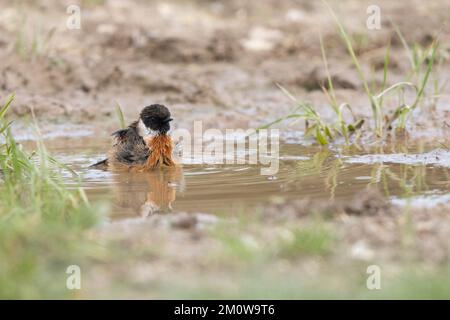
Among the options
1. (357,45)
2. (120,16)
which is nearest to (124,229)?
(357,45)

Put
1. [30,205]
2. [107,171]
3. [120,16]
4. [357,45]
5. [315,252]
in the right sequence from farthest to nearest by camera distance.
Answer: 1. [120,16]
2. [357,45]
3. [107,171]
4. [30,205]
5. [315,252]

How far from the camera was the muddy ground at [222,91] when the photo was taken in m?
4.75

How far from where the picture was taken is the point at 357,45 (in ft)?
40.9

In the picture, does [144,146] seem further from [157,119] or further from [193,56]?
[193,56]

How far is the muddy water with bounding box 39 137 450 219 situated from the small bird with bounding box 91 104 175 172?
0.55 ft

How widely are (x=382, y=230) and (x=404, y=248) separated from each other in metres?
0.38

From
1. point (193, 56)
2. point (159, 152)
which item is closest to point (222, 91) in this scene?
point (193, 56)

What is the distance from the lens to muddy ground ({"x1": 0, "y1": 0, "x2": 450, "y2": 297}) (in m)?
4.75

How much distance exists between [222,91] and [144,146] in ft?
10.4

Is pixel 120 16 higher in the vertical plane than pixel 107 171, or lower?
higher

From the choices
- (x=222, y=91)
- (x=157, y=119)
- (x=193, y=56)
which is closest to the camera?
(x=157, y=119)

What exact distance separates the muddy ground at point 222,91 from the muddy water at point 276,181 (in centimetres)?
61

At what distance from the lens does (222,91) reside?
37.6 ft
